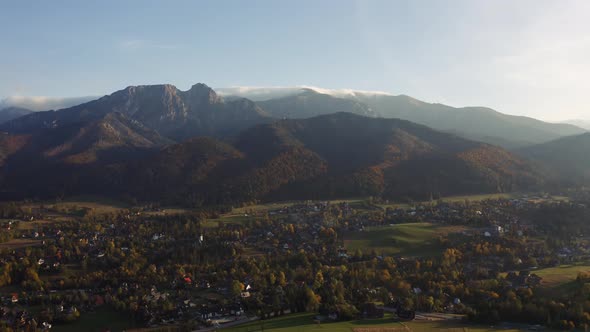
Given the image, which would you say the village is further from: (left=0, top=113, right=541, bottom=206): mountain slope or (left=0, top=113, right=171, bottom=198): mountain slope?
(left=0, top=113, right=171, bottom=198): mountain slope

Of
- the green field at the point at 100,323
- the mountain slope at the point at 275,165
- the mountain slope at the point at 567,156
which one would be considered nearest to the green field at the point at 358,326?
the green field at the point at 100,323

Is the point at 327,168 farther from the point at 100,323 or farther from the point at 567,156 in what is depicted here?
the point at 100,323

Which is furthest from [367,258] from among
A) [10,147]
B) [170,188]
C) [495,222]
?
[10,147]

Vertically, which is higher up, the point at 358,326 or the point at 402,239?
the point at 358,326

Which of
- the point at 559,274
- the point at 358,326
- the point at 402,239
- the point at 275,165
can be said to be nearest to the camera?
the point at 358,326

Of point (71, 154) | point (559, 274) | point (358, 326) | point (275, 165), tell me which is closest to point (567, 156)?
point (275, 165)

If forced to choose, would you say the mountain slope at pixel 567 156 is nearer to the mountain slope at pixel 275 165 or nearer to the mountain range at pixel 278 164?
the mountain range at pixel 278 164
